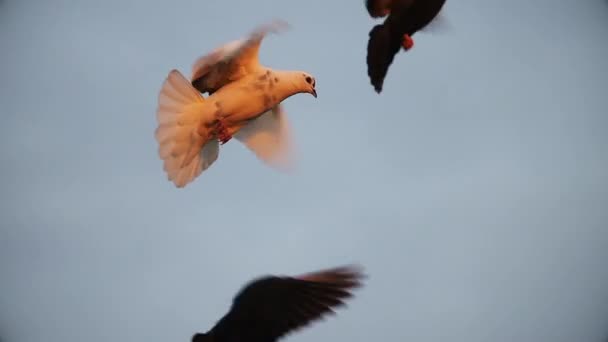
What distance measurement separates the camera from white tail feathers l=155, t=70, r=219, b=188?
12.7 feet

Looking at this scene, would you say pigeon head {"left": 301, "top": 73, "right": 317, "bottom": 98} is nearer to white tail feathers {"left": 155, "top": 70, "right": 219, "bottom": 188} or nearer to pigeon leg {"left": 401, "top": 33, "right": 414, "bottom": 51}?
white tail feathers {"left": 155, "top": 70, "right": 219, "bottom": 188}

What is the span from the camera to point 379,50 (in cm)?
340

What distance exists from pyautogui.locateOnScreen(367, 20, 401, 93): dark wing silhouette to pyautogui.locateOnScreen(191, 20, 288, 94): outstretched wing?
0.46 meters

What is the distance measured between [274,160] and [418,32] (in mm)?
946

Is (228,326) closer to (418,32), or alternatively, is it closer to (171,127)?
(171,127)

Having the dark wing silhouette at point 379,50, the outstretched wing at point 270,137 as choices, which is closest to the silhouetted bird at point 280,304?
the dark wing silhouette at point 379,50

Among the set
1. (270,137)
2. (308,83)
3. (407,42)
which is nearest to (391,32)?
(407,42)

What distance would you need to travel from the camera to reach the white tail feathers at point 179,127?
3.87 m

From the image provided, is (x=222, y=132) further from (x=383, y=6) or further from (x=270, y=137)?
(x=383, y=6)

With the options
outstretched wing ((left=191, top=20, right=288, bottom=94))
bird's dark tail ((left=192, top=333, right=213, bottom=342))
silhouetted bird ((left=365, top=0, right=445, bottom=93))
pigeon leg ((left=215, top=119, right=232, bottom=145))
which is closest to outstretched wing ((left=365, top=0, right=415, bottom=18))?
silhouetted bird ((left=365, top=0, right=445, bottom=93))

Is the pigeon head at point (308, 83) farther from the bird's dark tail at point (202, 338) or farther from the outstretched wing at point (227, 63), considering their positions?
the bird's dark tail at point (202, 338)

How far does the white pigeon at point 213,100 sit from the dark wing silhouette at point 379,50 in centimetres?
55

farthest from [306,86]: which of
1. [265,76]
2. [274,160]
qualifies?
[274,160]

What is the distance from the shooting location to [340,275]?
3170mm
